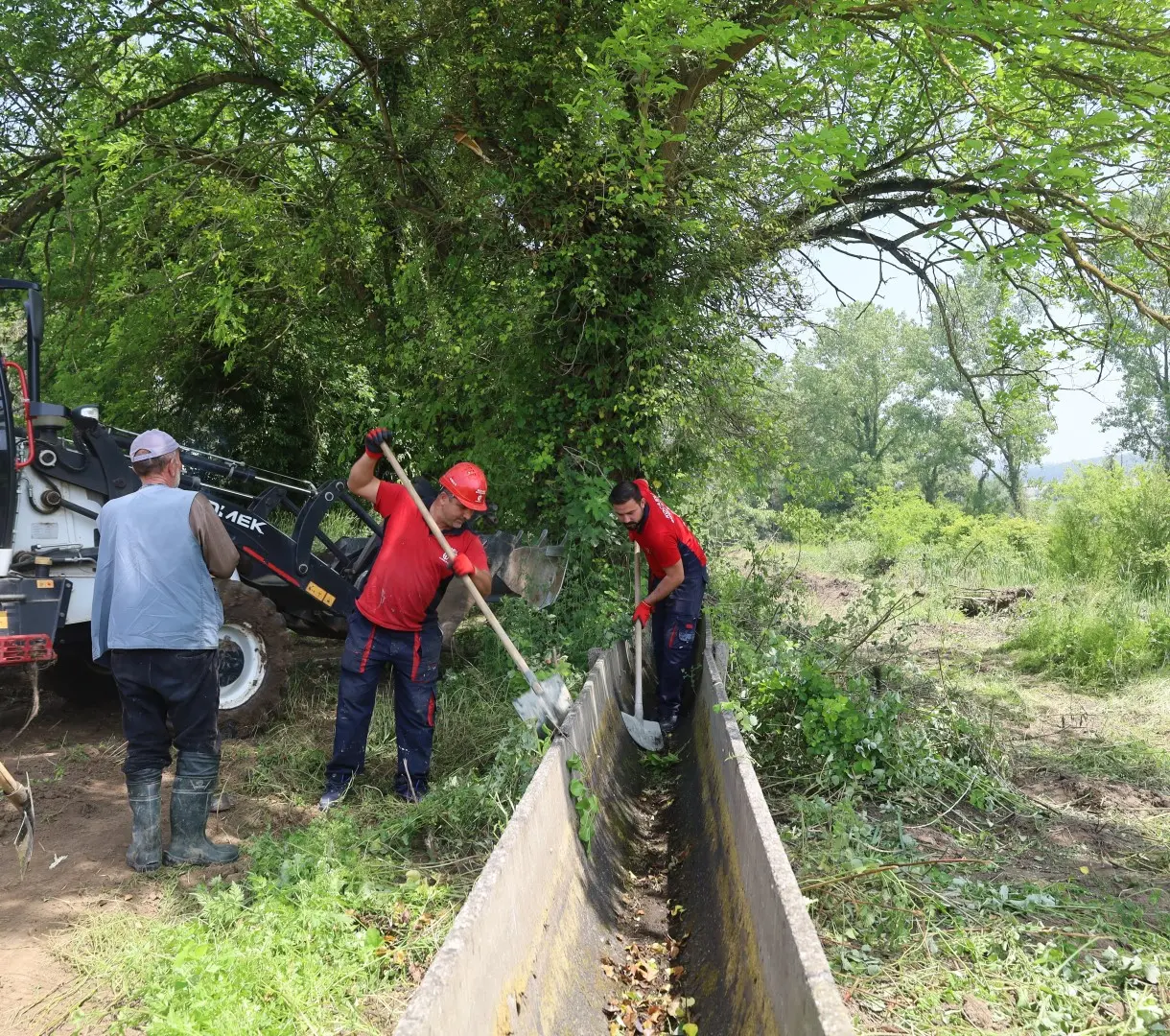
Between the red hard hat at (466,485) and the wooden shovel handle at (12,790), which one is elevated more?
the red hard hat at (466,485)

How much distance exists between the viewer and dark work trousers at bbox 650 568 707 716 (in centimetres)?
727

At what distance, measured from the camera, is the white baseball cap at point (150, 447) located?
466cm

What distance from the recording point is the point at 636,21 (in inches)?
261

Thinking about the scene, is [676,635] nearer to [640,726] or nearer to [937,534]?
[640,726]

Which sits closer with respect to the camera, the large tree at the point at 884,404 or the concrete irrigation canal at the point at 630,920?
the concrete irrigation canal at the point at 630,920

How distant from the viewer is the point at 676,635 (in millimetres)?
7277

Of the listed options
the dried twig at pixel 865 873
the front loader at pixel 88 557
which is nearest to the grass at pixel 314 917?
the front loader at pixel 88 557

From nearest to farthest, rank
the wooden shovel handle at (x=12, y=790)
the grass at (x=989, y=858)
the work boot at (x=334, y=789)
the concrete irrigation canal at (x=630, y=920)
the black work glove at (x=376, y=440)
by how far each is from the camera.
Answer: the concrete irrigation canal at (x=630, y=920) < the grass at (x=989, y=858) < the wooden shovel handle at (x=12, y=790) < the work boot at (x=334, y=789) < the black work glove at (x=376, y=440)

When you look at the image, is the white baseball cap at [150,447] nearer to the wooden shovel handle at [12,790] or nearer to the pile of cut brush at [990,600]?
the wooden shovel handle at [12,790]

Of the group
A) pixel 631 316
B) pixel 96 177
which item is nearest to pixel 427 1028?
pixel 631 316

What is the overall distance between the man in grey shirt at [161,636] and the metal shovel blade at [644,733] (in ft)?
9.62

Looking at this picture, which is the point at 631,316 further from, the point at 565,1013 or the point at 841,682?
the point at 565,1013

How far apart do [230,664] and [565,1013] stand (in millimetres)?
4211

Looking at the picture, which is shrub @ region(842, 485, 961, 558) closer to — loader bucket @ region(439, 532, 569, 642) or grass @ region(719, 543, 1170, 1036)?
loader bucket @ region(439, 532, 569, 642)
